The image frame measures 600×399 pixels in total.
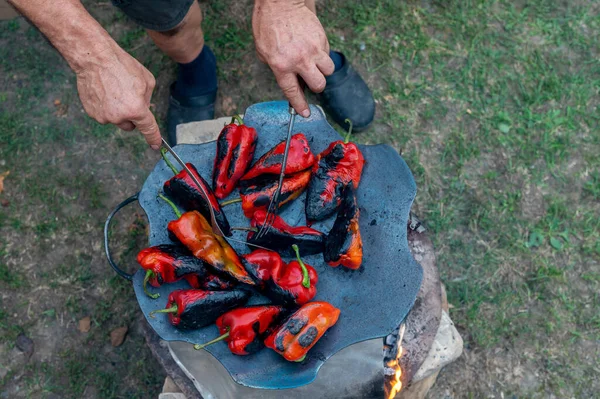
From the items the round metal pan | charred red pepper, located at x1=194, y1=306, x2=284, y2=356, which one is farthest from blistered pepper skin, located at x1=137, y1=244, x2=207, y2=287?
charred red pepper, located at x1=194, y1=306, x2=284, y2=356

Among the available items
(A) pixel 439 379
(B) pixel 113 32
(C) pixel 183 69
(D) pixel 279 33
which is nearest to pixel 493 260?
(A) pixel 439 379

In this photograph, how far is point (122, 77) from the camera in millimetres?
2518

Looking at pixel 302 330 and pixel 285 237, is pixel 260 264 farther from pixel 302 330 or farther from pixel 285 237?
pixel 302 330

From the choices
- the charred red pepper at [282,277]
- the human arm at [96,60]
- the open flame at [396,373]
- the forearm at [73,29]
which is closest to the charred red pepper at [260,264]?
the charred red pepper at [282,277]

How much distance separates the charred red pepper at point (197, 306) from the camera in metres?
2.59

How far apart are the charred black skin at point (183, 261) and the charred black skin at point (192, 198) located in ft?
0.75

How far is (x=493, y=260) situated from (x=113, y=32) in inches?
167

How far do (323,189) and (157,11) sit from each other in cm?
167

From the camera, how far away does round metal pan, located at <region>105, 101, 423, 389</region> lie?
2.59m

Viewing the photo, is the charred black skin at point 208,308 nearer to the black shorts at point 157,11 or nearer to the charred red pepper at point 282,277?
the charred red pepper at point 282,277

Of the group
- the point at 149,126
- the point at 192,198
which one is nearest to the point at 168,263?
the point at 192,198

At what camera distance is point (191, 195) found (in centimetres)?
→ 282

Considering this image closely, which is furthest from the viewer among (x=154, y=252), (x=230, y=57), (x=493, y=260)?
(x=230, y=57)

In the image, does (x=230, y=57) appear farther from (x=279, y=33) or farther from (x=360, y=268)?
(x=360, y=268)
